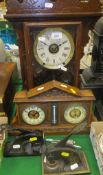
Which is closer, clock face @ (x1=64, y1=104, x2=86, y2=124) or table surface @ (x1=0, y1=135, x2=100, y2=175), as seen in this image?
table surface @ (x1=0, y1=135, x2=100, y2=175)

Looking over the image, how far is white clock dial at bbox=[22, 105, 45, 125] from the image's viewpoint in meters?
0.97

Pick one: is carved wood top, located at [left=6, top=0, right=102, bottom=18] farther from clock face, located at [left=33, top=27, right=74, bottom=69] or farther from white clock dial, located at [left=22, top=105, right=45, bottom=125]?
white clock dial, located at [left=22, top=105, right=45, bottom=125]

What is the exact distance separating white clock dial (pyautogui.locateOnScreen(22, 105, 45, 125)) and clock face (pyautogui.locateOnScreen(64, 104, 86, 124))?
0.39 feet

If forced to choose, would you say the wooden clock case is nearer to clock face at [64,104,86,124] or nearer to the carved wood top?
the carved wood top

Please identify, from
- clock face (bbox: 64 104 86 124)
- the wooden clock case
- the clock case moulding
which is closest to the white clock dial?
the clock case moulding

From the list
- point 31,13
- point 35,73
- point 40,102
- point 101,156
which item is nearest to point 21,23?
point 31,13

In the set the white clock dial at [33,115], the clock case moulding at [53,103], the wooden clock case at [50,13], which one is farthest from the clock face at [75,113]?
the wooden clock case at [50,13]

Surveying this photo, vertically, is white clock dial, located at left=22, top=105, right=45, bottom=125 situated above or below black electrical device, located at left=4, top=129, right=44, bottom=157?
above

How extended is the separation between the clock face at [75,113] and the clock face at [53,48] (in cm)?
20

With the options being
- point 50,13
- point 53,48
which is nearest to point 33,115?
point 53,48

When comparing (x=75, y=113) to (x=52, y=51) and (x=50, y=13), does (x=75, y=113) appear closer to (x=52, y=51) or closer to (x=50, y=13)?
(x=52, y=51)

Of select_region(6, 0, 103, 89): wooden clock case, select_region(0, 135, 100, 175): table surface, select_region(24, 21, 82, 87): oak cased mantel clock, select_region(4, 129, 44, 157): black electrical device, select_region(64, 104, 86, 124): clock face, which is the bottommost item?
select_region(0, 135, 100, 175): table surface

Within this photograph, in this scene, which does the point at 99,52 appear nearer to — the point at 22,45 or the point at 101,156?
the point at 22,45

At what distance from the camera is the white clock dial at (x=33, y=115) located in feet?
3.19
